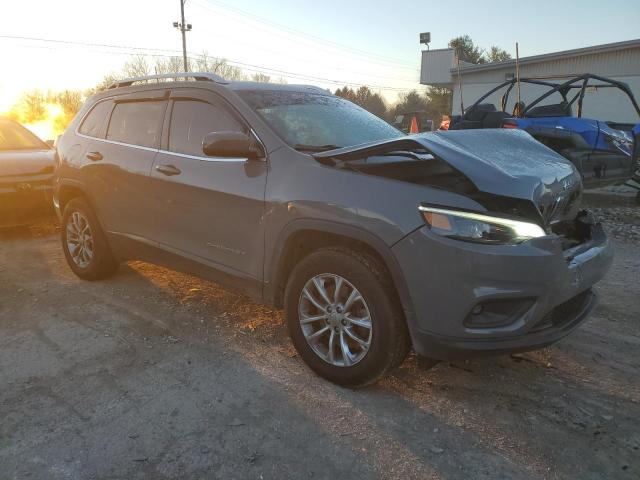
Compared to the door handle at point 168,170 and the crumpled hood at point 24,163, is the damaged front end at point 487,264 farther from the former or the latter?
the crumpled hood at point 24,163

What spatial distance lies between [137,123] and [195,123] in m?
0.80

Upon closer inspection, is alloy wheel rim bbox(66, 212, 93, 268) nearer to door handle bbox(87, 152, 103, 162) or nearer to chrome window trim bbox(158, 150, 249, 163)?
door handle bbox(87, 152, 103, 162)

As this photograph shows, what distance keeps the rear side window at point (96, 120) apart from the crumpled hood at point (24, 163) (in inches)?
85.6

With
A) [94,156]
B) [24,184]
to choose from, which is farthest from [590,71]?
[94,156]

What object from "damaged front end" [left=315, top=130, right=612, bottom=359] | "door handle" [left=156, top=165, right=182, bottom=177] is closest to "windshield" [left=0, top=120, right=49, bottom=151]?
"door handle" [left=156, top=165, right=182, bottom=177]

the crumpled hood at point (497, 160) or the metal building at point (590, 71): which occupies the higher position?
the metal building at point (590, 71)

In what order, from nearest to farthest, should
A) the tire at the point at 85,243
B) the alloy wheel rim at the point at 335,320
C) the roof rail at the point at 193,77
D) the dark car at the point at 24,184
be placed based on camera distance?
the alloy wheel rim at the point at 335,320 → the roof rail at the point at 193,77 → the tire at the point at 85,243 → the dark car at the point at 24,184

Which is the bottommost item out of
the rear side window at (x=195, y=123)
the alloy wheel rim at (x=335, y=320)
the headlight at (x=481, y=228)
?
the alloy wheel rim at (x=335, y=320)

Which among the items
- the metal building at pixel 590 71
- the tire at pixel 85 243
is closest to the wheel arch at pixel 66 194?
the tire at pixel 85 243

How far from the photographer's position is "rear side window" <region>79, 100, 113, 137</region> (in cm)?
468

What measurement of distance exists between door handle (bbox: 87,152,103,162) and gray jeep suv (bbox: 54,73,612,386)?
0.76 feet

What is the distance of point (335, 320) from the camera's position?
115 inches

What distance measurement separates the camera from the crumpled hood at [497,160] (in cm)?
257

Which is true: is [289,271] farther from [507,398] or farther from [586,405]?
[586,405]
